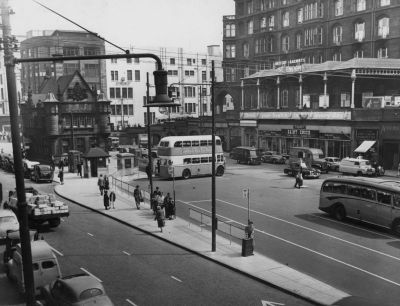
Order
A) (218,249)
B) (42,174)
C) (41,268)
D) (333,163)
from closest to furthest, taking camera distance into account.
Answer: (41,268), (218,249), (42,174), (333,163)

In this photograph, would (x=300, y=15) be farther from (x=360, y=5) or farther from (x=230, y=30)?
(x=230, y=30)

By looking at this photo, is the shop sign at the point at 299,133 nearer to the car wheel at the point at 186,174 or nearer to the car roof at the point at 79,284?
the car wheel at the point at 186,174

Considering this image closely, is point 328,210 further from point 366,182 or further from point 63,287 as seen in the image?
point 63,287

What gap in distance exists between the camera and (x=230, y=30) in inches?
3516

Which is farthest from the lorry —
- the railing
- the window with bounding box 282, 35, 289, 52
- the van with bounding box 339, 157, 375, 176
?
the window with bounding box 282, 35, 289, 52

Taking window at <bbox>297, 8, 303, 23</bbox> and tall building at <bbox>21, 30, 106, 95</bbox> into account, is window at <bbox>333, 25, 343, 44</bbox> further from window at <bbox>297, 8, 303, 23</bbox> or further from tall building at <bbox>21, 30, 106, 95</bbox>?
tall building at <bbox>21, 30, 106, 95</bbox>

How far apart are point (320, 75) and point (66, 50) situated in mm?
50173

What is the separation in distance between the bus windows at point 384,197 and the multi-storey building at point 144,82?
69148 millimetres

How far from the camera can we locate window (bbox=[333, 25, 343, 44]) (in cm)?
6849

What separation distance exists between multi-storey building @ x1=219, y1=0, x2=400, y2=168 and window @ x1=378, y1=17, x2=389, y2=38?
0.45 feet

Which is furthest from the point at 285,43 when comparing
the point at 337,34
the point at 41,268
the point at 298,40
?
the point at 41,268

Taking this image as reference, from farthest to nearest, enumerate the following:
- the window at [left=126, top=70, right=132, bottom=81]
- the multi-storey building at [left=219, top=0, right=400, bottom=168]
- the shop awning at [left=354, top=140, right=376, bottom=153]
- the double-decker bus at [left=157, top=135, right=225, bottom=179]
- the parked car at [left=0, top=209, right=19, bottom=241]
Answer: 1. the window at [left=126, top=70, right=132, bottom=81]
2. the multi-storey building at [left=219, top=0, right=400, bottom=168]
3. the shop awning at [left=354, top=140, right=376, bottom=153]
4. the double-decker bus at [left=157, top=135, right=225, bottom=179]
5. the parked car at [left=0, top=209, right=19, bottom=241]

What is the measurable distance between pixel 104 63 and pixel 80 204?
211 feet

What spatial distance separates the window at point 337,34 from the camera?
68.5 metres
